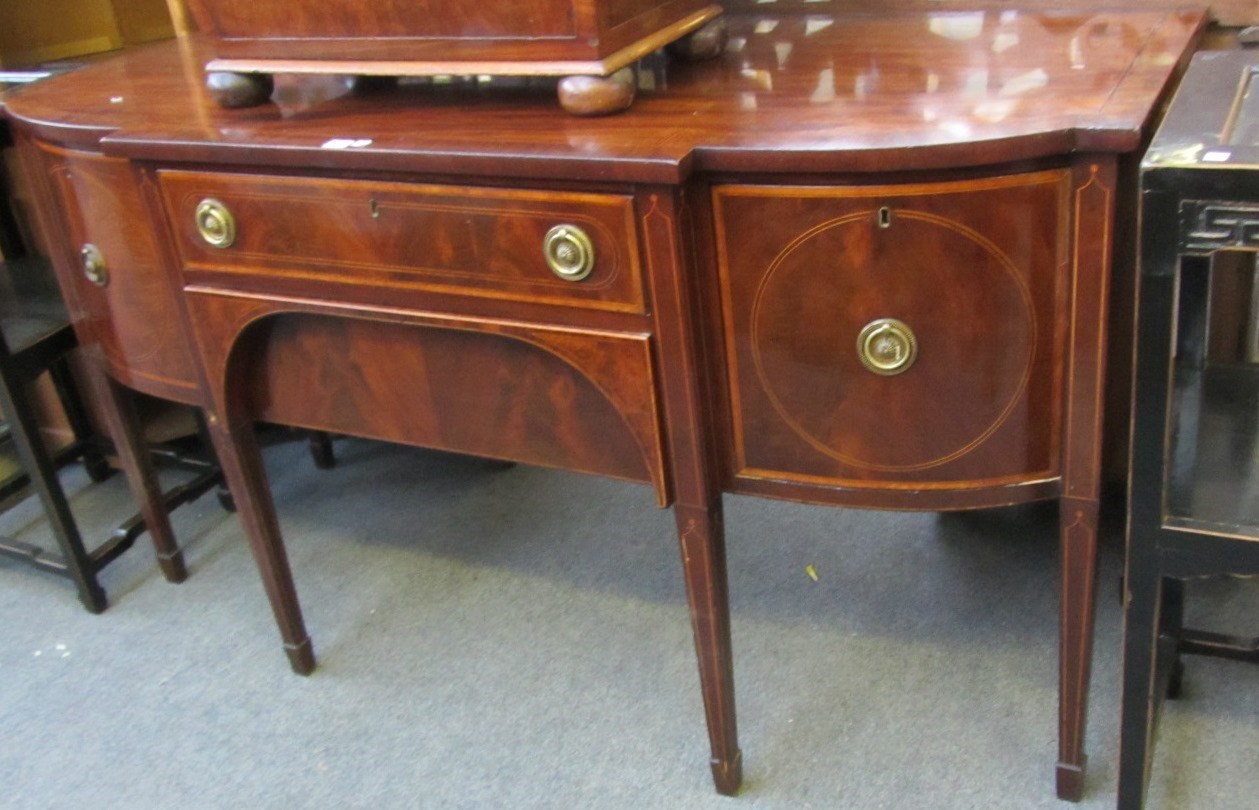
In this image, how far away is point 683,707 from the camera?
5.28 feet

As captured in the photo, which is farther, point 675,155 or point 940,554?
point 940,554

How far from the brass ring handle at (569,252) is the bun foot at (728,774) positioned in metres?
0.62

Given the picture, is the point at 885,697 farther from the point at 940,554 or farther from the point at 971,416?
the point at 971,416

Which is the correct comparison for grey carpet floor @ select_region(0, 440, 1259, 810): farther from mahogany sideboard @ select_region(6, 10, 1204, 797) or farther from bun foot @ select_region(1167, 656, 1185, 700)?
mahogany sideboard @ select_region(6, 10, 1204, 797)

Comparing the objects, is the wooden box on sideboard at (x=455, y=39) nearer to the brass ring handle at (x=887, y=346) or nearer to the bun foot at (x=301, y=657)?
the brass ring handle at (x=887, y=346)

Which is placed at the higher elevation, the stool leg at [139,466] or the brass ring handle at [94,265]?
the brass ring handle at [94,265]

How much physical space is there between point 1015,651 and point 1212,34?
810 millimetres

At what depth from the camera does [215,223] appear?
4.52ft

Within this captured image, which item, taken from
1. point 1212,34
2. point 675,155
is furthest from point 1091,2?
point 675,155

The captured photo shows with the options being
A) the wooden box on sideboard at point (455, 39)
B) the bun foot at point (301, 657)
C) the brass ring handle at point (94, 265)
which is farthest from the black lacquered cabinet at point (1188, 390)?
the brass ring handle at point (94, 265)

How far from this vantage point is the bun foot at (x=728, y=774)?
144 cm

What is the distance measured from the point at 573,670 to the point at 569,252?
2.42 ft

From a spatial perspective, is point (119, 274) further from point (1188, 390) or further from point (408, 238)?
point (1188, 390)

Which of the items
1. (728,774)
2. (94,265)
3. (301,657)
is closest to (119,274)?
(94,265)
